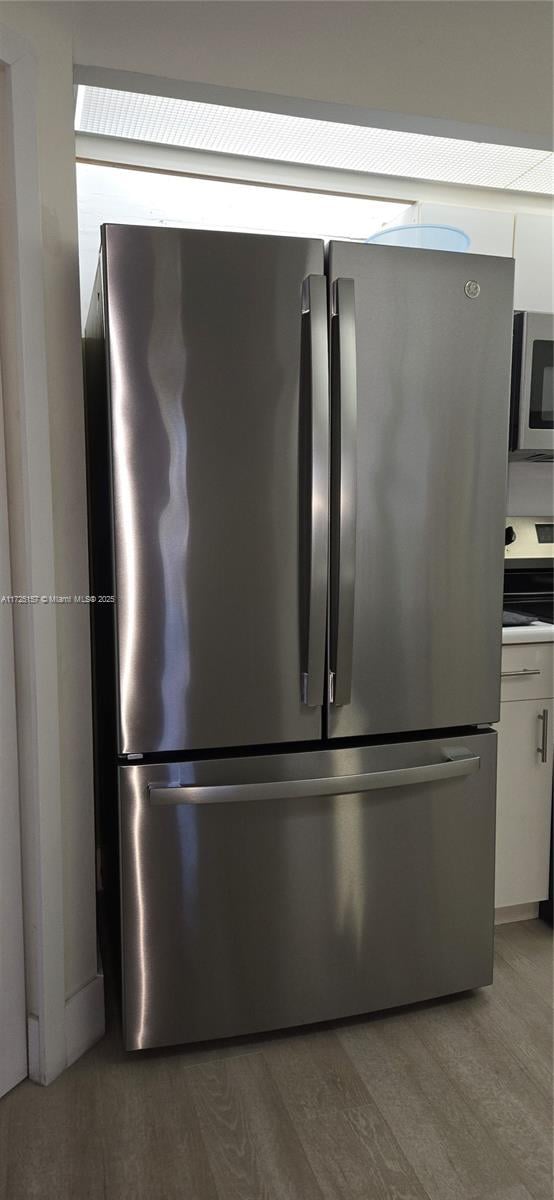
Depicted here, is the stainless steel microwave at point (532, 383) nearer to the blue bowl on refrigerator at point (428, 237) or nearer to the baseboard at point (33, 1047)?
the blue bowl on refrigerator at point (428, 237)

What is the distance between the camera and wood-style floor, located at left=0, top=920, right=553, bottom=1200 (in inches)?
61.3

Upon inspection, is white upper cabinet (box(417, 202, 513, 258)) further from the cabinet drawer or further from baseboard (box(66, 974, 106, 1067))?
baseboard (box(66, 974, 106, 1067))

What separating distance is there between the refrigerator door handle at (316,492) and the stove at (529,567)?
1063mm

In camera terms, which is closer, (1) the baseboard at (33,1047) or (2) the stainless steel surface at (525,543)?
(1) the baseboard at (33,1047)

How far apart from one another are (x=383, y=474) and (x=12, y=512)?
30.9 inches

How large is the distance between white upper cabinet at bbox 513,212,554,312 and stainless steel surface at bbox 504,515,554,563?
71 centimetres

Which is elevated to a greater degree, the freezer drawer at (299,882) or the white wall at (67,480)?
the white wall at (67,480)

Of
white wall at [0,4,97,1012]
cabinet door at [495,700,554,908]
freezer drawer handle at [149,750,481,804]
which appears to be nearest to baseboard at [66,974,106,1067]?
white wall at [0,4,97,1012]

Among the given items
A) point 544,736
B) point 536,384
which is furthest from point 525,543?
point 544,736

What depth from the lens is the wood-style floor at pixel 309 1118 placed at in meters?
1.56

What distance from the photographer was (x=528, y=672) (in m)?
2.34

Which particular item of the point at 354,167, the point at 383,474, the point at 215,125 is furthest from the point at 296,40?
the point at 383,474

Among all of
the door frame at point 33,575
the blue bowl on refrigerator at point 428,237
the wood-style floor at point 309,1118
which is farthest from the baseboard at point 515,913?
the blue bowl on refrigerator at point 428,237

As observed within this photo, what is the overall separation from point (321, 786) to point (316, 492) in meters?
0.64
